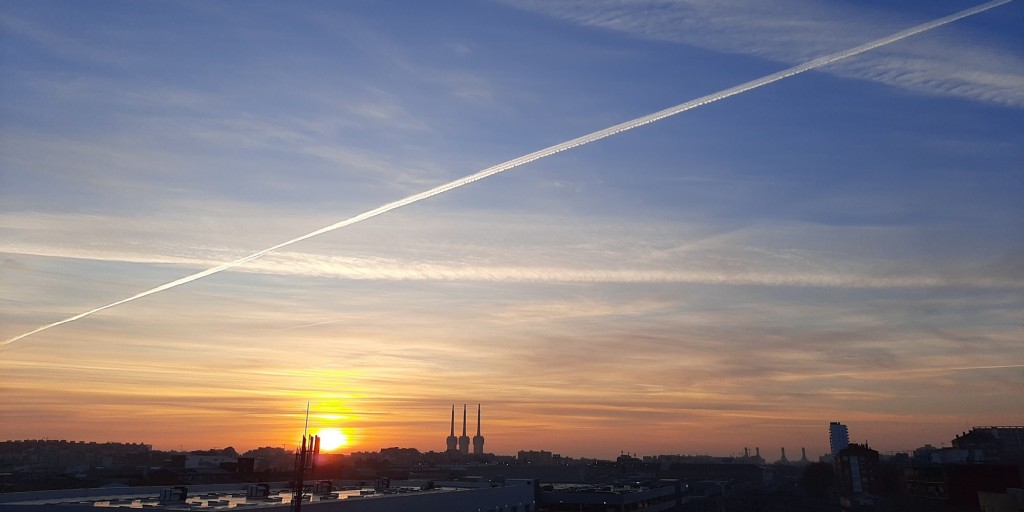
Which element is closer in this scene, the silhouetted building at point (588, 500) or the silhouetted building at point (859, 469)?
the silhouetted building at point (588, 500)

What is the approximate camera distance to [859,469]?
165 metres

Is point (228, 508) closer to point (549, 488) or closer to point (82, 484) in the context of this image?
point (82, 484)

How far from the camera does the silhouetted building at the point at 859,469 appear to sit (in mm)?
162875

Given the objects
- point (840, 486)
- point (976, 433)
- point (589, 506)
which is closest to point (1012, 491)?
point (589, 506)

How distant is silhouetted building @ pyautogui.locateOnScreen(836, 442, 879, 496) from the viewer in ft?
534

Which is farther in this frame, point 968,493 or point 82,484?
point 968,493

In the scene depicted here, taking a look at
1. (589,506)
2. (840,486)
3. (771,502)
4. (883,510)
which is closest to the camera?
(589,506)

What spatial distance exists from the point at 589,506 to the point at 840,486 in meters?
127

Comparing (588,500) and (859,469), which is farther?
(859,469)

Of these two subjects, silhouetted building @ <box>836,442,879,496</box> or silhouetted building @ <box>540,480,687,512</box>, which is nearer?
silhouetted building @ <box>540,480,687,512</box>

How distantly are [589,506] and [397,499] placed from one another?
4844 centimetres

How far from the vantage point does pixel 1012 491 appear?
7200 cm

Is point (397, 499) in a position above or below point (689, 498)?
above

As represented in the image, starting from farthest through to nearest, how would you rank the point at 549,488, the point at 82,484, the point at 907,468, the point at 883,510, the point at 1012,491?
the point at 907,468 → the point at 883,510 → the point at 549,488 → the point at 82,484 → the point at 1012,491
